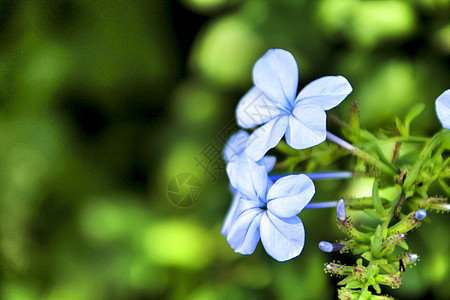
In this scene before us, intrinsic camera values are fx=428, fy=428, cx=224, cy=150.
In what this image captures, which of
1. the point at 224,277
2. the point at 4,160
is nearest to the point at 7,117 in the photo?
the point at 4,160

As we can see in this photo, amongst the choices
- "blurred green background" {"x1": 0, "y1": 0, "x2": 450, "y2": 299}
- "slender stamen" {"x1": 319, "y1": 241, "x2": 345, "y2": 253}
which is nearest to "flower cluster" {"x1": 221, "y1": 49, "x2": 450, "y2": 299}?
"slender stamen" {"x1": 319, "y1": 241, "x2": 345, "y2": 253}

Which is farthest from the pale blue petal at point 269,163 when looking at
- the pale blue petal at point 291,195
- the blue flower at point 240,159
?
the pale blue petal at point 291,195

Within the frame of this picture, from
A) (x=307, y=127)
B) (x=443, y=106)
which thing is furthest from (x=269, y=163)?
(x=443, y=106)

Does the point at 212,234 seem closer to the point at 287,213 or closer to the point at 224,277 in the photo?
the point at 224,277

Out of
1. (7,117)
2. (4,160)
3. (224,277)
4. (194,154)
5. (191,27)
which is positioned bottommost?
(224,277)

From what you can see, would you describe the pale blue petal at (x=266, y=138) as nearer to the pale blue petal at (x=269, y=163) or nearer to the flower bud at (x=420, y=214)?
the pale blue petal at (x=269, y=163)

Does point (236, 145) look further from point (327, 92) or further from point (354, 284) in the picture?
point (354, 284)

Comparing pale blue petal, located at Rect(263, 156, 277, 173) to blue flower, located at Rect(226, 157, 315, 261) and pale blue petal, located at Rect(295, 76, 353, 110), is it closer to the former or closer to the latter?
blue flower, located at Rect(226, 157, 315, 261)

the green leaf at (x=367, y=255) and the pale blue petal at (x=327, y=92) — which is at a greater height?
the pale blue petal at (x=327, y=92)
